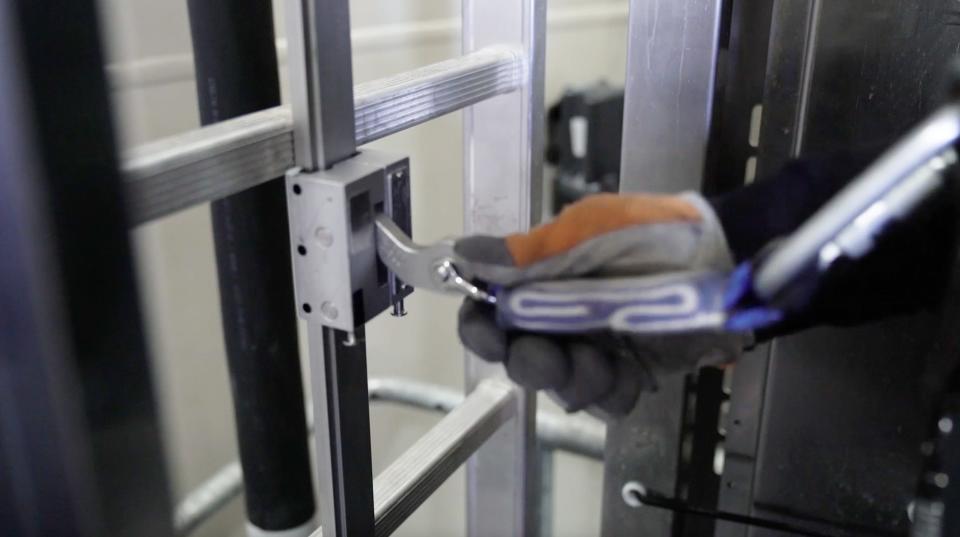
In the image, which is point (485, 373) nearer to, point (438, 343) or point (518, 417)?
point (518, 417)

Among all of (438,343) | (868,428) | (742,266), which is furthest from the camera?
(438,343)

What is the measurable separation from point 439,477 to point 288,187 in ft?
1.05

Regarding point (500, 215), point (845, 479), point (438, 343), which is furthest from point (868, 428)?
point (438, 343)

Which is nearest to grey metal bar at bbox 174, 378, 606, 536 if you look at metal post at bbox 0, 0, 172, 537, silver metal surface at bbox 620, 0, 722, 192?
silver metal surface at bbox 620, 0, 722, 192

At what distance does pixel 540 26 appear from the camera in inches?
29.9

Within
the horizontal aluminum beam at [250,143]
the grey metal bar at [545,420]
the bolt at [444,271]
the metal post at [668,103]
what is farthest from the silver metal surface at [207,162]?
the grey metal bar at [545,420]

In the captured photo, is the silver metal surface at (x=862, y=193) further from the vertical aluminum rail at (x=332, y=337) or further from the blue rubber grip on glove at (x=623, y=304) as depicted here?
the vertical aluminum rail at (x=332, y=337)

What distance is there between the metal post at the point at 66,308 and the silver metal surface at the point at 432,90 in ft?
1.00

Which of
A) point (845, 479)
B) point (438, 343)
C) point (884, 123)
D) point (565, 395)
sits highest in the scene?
point (884, 123)

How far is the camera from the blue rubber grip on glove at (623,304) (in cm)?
44

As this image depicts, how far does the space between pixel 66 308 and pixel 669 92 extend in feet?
1.90

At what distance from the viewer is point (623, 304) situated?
45cm

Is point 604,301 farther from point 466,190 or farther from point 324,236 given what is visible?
point 466,190

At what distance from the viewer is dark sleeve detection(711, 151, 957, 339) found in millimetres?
545
